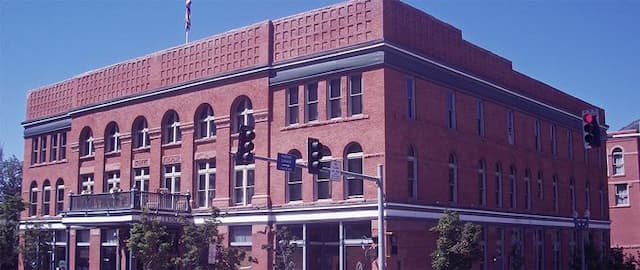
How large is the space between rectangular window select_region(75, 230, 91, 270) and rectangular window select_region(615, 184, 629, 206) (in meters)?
46.7

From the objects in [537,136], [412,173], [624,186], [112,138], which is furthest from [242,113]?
[624,186]

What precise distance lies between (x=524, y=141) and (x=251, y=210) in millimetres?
18487

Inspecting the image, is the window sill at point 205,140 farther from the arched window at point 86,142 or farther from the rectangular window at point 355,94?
the arched window at point 86,142

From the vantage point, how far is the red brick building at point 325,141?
35406 millimetres

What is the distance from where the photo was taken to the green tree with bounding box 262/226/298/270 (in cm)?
3678

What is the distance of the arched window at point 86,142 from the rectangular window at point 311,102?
1893 centimetres

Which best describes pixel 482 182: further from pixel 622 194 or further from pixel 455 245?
pixel 622 194

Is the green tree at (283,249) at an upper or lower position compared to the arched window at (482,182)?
lower

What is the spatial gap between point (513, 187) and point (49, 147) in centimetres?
3084

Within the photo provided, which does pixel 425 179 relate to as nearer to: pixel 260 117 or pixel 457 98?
pixel 457 98

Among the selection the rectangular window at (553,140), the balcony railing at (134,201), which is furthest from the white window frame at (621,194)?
the balcony railing at (134,201)

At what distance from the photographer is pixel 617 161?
71.4 meters

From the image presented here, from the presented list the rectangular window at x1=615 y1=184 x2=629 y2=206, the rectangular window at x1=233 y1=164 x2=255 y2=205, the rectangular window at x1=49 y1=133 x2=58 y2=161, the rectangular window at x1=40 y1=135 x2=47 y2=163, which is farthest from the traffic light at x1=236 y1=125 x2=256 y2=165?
the rectangular window at x1=615 y1=184 x2=629 y2=206

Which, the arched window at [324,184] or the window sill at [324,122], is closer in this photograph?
the window sill at [324,122]
